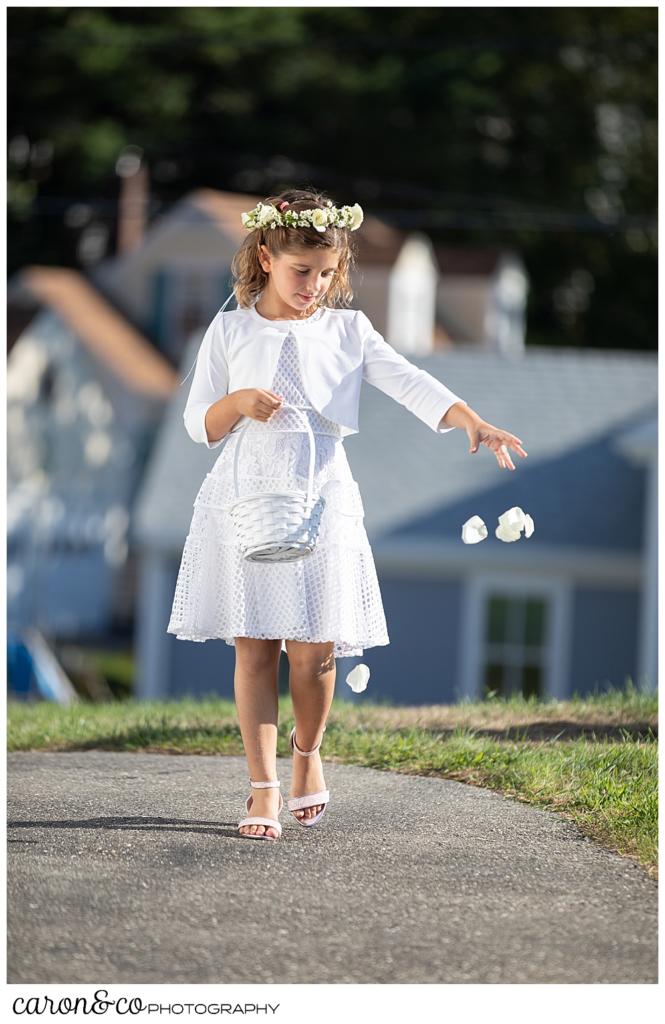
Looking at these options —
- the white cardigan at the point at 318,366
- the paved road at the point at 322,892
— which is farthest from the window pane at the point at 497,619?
the white cardigan at the point at 318,366

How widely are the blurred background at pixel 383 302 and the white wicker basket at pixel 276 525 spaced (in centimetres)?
969

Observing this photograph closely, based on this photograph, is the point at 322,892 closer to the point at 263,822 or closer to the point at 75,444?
the point at 263,822

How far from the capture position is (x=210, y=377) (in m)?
3.90

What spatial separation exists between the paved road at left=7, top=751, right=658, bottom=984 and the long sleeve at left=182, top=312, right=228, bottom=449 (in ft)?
3.62

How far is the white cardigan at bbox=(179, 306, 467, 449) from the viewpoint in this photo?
3840mm

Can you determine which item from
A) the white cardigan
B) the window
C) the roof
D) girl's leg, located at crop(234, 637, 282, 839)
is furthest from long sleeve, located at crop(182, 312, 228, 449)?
the roof

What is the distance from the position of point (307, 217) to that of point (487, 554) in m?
11.4

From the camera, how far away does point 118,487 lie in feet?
89.2

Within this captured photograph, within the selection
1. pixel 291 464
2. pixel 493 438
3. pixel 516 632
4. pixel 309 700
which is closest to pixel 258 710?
pixel 309 700

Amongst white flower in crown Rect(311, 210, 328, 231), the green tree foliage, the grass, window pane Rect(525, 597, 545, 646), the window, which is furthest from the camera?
the green tree foliage

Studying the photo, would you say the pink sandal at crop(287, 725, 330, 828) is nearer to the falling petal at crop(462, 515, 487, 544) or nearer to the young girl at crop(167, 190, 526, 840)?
the young girl at crop(167, 190, 526, 840)

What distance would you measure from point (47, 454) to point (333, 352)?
2312cm

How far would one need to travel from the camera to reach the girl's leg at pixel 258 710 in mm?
3820

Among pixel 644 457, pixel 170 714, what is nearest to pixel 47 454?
pixel 644 457
